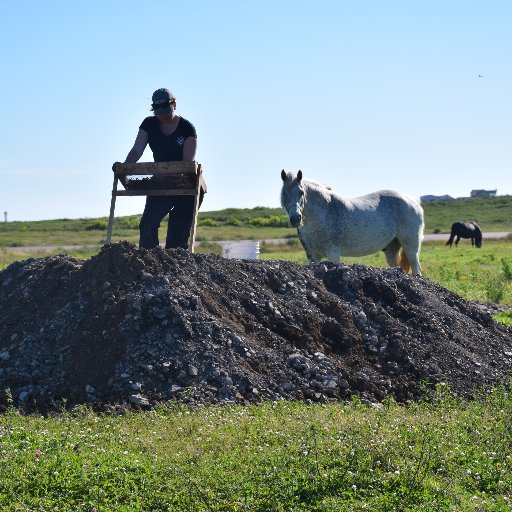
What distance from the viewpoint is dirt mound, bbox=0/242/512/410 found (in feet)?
30.8

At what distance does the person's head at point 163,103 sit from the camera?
39.9 feet

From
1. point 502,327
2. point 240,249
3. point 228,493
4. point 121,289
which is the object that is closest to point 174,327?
point 121,289

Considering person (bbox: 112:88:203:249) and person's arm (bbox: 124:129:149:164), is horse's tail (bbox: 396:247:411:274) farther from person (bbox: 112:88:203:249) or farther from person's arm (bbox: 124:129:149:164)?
person's arm (bbox: 124:129:149:164)

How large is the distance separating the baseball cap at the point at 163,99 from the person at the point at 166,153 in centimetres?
8

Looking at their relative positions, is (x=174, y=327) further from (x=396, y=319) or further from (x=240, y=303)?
(x=396, y=319)

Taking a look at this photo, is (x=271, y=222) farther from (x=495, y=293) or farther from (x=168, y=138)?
(x=168, y=138)

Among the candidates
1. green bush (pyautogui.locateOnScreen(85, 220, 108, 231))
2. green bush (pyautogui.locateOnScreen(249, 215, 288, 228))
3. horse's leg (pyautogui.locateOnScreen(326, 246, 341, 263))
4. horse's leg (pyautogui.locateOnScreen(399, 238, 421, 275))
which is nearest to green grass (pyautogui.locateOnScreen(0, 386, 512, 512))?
horse's leg (pyautogui.locateOnScreen(326, 246, 341, 263))

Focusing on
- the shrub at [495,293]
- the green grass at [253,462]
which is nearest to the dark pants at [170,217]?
the green grass at [253,462]

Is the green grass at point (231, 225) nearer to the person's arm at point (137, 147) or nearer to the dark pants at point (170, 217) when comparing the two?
the dark pants at point (170, 217)

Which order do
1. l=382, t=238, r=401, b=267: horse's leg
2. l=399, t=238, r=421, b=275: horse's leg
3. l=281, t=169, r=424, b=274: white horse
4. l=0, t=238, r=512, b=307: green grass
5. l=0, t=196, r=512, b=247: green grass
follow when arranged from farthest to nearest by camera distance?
l=0, t=196, r=512, b=247: green grass < l=0, t=238, r=512, b=307: green grass < l=382, t=238, r=401, b=267: horse's leg < l=399, t=238, r=421, b=275: horse's leg < l=281, t=169, r=424, b=274: white horse

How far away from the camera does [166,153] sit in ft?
41.3

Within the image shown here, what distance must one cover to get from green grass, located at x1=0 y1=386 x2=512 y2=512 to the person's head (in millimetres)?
4781

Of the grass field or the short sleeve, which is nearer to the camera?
the grass field

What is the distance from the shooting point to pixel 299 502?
20.8 feet
